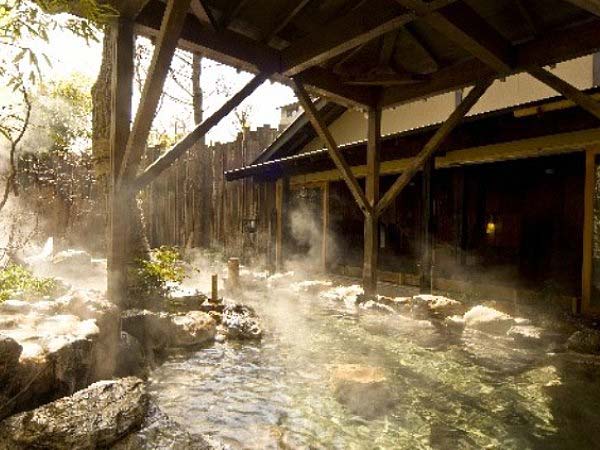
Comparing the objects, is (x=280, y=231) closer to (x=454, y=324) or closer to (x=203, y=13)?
(x=454, y=324)

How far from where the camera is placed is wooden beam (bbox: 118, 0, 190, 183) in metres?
3.43

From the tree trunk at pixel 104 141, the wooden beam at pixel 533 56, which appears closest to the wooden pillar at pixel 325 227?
the wooden beam at pixel 533 56

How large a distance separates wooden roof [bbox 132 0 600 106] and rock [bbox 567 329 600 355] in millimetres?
3451

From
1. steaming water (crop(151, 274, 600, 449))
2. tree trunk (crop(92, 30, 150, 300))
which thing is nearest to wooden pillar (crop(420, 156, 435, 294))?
steaming water (crop(151, 274, 600, 449))

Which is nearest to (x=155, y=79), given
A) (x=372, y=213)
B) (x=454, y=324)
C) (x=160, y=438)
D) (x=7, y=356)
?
(x=7, y=356)

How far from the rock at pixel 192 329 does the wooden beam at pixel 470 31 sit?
15.4 ft

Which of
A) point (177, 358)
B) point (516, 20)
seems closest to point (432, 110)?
point (516, 20)

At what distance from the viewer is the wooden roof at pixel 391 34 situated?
4.24 meters

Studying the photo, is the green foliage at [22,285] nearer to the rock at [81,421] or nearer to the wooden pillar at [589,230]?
the rock at [81,421]

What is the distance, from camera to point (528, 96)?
809 cm

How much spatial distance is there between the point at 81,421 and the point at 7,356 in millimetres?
670

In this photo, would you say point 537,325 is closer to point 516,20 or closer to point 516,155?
point 516,155

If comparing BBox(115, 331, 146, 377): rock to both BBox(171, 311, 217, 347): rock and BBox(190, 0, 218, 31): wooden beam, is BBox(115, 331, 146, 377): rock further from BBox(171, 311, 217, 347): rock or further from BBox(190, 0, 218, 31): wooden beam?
BBox(190, 0, 218, 31): wooden beam

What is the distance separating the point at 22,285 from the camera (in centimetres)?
486
